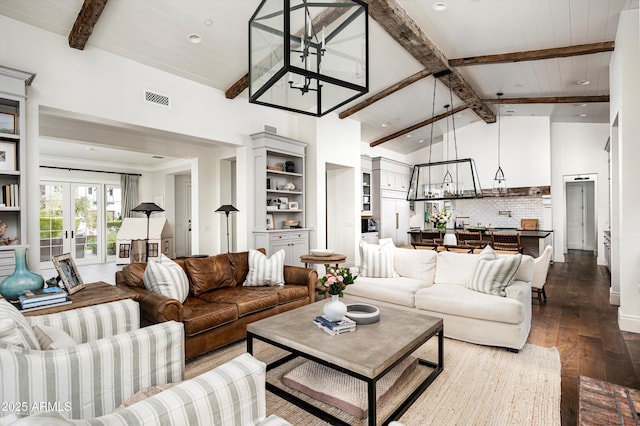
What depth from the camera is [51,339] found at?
1581 millimetres

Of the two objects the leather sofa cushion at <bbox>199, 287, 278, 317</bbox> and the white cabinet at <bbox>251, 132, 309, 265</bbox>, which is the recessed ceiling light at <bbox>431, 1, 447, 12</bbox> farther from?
the leather sofa cushion at <bbox>199, 287, 278, 317</bbox>

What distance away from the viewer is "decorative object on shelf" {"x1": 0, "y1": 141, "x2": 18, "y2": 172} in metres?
3.00

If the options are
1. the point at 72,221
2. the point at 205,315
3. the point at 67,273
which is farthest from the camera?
the point at 72,221

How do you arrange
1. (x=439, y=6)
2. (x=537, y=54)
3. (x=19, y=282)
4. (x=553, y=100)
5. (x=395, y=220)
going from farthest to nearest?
(x=395, y=220), (x=553, y=100), (x=537, y=54), (x=439, y=6), (x=19, y=282)

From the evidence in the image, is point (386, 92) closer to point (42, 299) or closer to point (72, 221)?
point (42, 299)

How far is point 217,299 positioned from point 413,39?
390cm

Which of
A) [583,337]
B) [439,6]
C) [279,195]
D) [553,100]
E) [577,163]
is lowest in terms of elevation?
[583,337]

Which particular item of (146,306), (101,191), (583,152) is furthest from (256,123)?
(583,152)

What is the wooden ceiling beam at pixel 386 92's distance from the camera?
5801 millimetres

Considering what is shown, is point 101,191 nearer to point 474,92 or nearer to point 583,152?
point 474,92

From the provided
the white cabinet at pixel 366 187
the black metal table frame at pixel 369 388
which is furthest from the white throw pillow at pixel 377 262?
the white cabinet at pixel 366 187

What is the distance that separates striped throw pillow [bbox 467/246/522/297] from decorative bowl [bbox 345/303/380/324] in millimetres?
1363

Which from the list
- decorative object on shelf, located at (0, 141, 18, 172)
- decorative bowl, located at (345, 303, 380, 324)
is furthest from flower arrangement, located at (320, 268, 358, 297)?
decorative object on shelf, located at (0, 141, 18, 172)

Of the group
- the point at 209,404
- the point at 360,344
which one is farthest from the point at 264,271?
the point at 209,404
